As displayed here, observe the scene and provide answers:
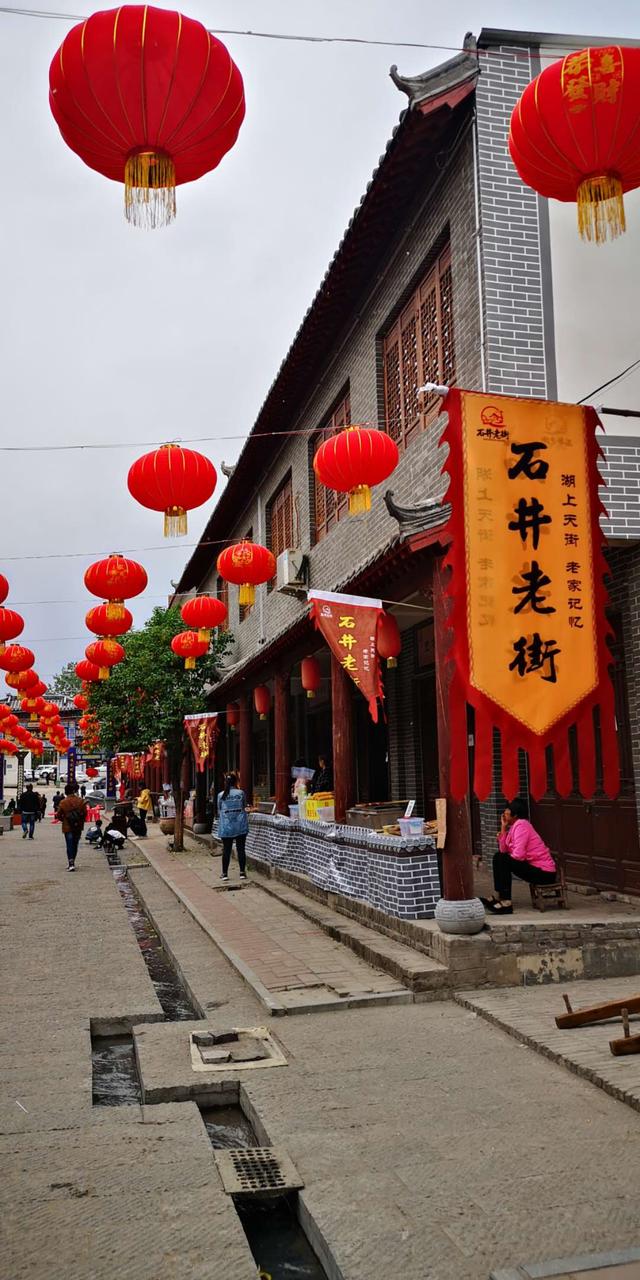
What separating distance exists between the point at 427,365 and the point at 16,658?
11336 millimetres

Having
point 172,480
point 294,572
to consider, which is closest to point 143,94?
point 172,480

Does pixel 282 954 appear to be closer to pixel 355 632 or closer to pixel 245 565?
pixel 355 632

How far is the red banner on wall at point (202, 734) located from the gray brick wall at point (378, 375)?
2319mm

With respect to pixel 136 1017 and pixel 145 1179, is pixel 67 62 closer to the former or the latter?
pixel 145 1179

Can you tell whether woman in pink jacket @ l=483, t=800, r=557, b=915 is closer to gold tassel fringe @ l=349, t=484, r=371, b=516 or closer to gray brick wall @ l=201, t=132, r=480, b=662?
gray brick wall @ l=201, t=132, r=480, b=662

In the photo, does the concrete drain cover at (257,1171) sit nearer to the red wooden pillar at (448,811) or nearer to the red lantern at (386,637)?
the red wooden pillar at (448,811)

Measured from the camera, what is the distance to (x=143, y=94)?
4.39 meters

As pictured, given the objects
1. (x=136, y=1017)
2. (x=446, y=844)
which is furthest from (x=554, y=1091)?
(x=136, y=1017)

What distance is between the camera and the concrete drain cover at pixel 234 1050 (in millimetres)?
5996

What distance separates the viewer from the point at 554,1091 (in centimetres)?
526

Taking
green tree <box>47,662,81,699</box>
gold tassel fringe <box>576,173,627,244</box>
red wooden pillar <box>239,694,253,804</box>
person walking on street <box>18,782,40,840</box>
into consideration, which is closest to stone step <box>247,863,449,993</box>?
gold tassel fringe <box>576,173,627,244</box>

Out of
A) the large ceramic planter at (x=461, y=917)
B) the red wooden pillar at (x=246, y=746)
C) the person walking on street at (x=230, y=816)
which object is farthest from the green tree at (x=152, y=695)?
the large ceramic planter at (x=461, y=917)

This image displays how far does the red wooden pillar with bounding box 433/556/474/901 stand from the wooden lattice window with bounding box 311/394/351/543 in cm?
649

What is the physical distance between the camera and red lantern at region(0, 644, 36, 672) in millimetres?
18984
